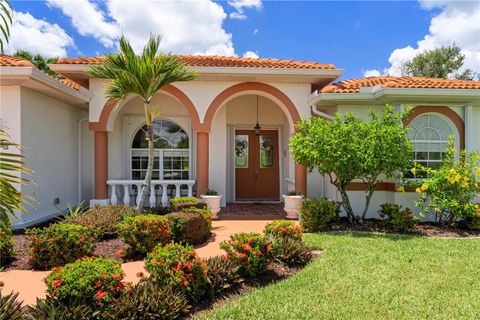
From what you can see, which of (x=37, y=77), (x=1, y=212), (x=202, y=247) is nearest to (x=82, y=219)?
(x=202, y=247)

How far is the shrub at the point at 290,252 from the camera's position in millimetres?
5109

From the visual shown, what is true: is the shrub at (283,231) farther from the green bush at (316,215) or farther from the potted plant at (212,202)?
the potted plant at (212,202)

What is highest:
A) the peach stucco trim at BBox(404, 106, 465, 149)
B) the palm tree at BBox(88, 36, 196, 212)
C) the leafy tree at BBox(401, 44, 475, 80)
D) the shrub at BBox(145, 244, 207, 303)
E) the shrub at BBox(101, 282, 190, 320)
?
the leafy tree at BBox(401, 44, 475, 80)

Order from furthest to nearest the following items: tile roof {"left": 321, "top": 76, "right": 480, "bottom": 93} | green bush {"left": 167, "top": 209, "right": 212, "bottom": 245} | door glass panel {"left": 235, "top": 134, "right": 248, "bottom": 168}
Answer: door glass panel {"left": 235, "top": 134, "right": 248, "bottom": 168} < tile roof {"left": 321, "top": 76, "right": 480, "bottom": 93} < green bush {"left": 167, "top": 209, "right": 212, "bottom": 245}

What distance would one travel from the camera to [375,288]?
424 centimetres

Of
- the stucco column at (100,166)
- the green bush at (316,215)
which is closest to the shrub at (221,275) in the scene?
the green bush at (316,215)

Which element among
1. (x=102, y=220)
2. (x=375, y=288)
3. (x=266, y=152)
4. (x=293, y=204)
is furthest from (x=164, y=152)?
(x=375, y=288)

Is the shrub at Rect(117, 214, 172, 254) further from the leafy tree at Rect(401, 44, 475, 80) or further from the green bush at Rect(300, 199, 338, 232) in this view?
the leafy tree at Rect(401, 44, 475, 80)

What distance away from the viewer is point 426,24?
13.9 metres

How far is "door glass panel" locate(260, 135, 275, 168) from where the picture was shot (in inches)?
480

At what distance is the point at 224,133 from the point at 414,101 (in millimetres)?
6080

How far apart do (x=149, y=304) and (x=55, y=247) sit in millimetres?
2632

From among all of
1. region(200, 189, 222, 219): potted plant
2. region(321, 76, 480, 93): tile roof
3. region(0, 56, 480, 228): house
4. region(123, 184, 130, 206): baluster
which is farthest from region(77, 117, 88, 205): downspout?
region(321, 76, 480, 93): tile roof

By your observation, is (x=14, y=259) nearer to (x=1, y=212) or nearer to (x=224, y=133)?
(x=1, y=212)
